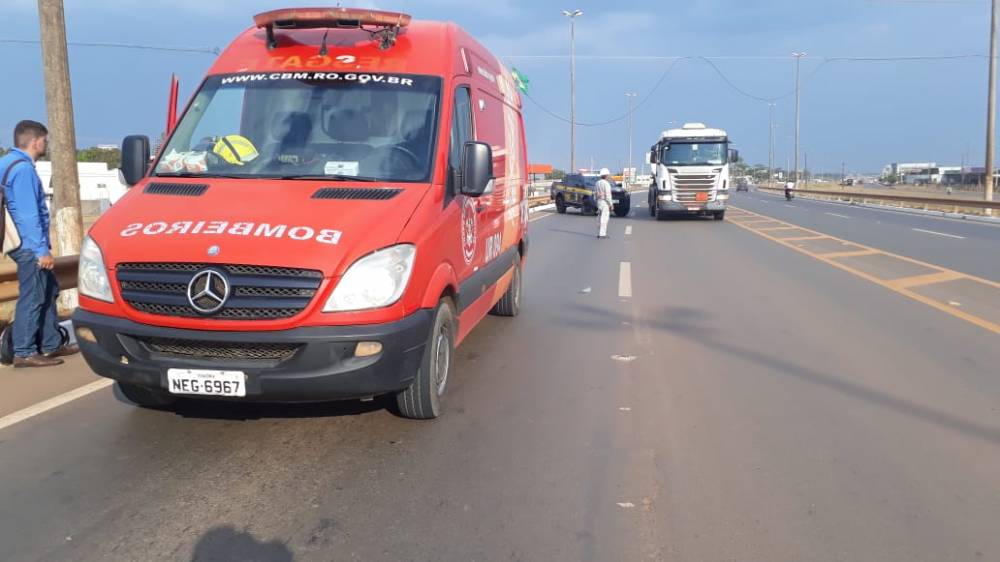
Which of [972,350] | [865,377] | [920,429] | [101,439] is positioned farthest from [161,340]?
[972,350]

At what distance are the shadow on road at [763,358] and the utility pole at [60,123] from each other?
536 cm

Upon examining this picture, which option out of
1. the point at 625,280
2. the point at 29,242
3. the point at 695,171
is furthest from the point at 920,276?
the point at 695,171

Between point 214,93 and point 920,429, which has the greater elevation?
→ point 214,93

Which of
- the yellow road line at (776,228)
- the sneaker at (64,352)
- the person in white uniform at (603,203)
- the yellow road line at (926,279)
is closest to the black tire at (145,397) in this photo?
the sneaker at (64,352)

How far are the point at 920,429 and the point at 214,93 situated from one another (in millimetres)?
5190

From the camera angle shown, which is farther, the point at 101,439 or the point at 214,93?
the point at 214,93

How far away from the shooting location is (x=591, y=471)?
4172mm

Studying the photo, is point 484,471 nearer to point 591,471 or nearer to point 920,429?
point 591,471

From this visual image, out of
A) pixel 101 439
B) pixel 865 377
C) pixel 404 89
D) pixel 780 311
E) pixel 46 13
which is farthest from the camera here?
pixel 780 311

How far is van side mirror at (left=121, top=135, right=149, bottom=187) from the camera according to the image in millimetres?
5367

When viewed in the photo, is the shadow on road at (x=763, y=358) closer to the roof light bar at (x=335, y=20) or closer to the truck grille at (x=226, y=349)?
the roof light bar at (x=335, y=20)

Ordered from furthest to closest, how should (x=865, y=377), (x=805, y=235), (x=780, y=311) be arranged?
1. (x=805, y=235)
2. (x=780, y=311)
3. (x=865, y=377)

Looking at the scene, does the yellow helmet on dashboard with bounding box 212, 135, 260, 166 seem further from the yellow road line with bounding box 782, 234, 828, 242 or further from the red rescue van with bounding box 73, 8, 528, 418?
the yellow road line with bounding box 782, 234, 828, 242

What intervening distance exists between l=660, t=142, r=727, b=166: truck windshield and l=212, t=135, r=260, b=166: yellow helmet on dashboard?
23.1 metres
